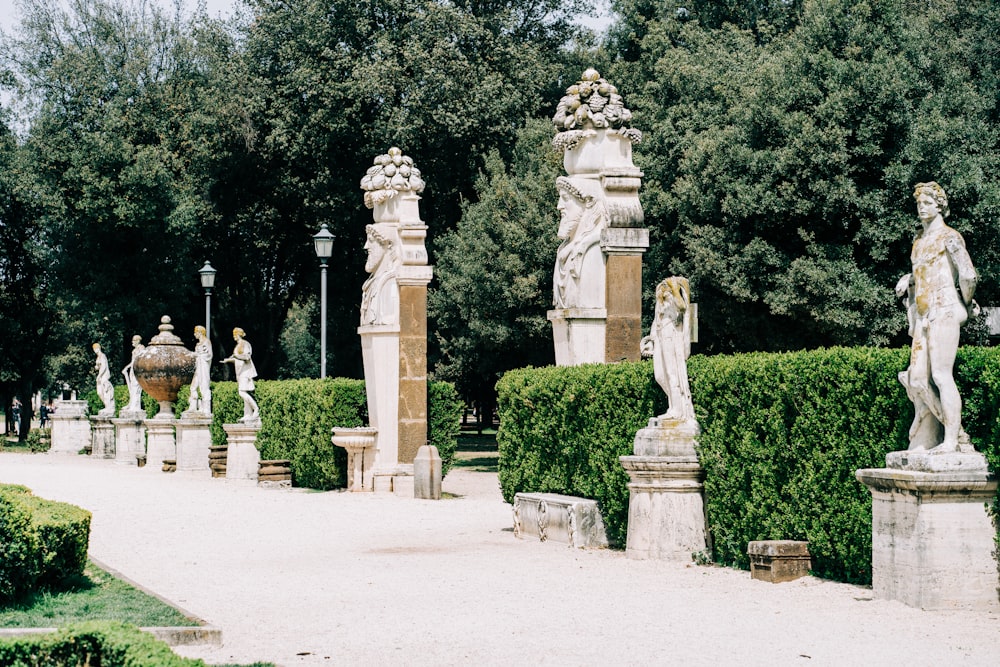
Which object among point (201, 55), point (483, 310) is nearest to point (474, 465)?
point (483, 310)

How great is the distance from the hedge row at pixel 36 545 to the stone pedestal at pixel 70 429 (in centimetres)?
2926

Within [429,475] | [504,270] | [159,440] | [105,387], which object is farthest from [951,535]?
[105,387]

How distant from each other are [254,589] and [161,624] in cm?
242

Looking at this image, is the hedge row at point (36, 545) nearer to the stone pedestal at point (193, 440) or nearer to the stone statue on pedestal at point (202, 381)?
the stone pedestal at point (193, 440)

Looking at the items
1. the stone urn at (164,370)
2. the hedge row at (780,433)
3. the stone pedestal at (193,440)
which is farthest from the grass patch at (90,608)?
the stone urn at (164,370)

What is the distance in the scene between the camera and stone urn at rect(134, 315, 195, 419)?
102 ft

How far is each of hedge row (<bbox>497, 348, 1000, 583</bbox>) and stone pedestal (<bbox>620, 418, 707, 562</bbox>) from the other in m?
0.15

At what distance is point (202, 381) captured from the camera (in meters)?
29.1

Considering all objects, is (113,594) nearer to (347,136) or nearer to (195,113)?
(347,136)

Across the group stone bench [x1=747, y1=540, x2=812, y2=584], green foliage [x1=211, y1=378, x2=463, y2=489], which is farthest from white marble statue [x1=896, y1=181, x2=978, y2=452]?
green foliage [x1=211, y1=378, x2=463, y2=489]

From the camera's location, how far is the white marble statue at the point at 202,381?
29.0m

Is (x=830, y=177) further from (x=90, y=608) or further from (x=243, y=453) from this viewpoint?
(x=90, y=608)

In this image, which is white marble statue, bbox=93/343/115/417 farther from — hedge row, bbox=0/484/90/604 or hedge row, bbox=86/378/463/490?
hedge row, bbox=0/484/90/604

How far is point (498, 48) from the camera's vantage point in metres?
34.9
